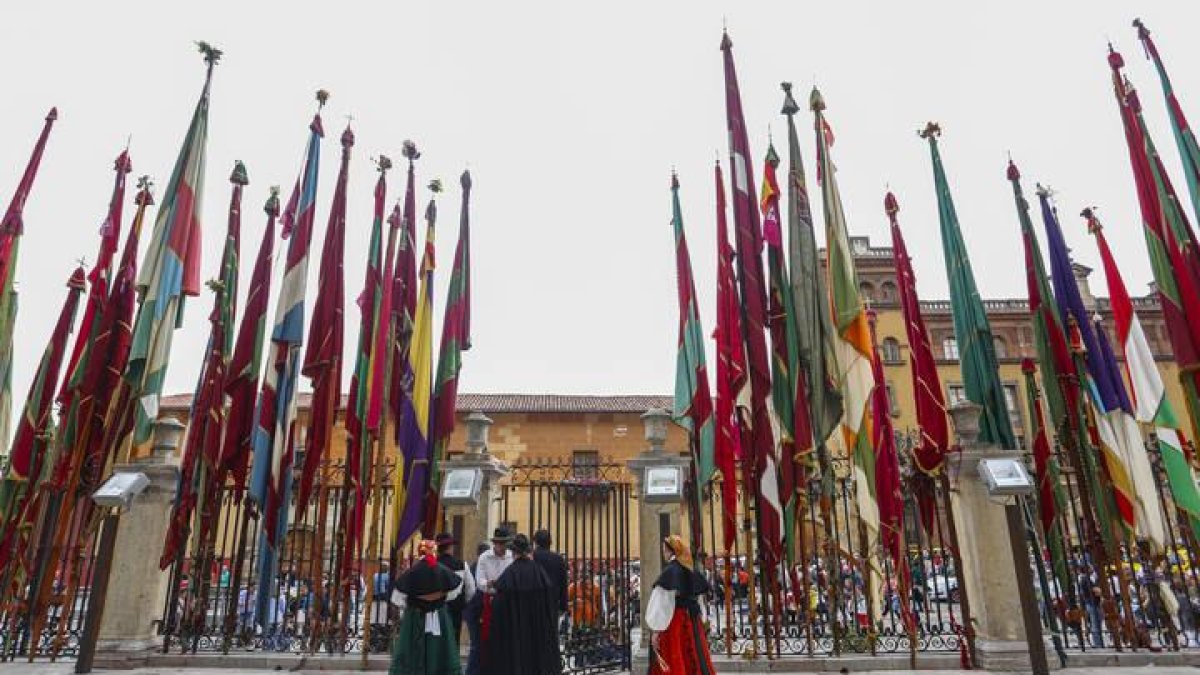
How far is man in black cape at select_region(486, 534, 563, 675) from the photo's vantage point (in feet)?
21.8

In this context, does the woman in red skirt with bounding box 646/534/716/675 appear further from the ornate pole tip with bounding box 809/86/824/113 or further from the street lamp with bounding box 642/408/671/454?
the ornate pole tip with bounding box 809/86/824/113

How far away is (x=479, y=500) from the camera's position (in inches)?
360

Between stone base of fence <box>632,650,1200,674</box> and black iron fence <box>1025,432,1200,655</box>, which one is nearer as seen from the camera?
stone base of fence <box>632,650,1200,674</box>

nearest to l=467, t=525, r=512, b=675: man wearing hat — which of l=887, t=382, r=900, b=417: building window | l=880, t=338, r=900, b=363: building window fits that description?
l=887, t=382, r=900, b=417: building window

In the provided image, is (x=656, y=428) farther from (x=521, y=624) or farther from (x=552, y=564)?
(x=521, y=624)

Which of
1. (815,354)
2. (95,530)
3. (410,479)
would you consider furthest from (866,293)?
(95,530)

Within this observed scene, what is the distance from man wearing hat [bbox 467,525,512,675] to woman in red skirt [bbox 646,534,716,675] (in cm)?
152

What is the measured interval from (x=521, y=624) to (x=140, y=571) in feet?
17.8

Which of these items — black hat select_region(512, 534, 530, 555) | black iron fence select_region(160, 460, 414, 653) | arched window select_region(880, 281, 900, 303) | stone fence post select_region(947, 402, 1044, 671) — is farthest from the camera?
arched window select_region(880, 281, 900, 303)

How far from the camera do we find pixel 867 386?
28.9 ft

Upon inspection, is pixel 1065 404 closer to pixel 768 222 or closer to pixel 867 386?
pixel 867 386

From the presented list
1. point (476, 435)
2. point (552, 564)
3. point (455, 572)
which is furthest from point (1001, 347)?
point (455, 572)

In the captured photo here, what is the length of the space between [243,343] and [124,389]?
5.88 ft

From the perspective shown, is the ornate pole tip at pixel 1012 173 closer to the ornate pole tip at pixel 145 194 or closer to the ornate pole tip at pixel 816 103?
the ornate pole tip at pixel 816 103
